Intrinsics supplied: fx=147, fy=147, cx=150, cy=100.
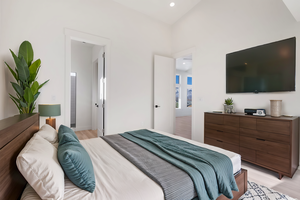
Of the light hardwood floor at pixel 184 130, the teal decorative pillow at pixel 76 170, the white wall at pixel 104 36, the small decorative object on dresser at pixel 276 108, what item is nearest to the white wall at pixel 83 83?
the white wall at pixel 104 36

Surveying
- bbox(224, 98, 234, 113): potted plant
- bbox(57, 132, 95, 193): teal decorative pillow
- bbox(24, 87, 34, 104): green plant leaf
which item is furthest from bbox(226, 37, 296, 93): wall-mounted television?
bbox(24, 87, 34, 104): green plant leaf

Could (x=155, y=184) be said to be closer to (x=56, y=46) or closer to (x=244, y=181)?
(x=244, y=181)

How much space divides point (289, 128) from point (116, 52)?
11.7 ft

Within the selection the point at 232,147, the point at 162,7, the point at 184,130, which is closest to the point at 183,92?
the point at 184,130

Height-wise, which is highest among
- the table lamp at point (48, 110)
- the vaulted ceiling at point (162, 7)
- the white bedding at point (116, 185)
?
the vaulted ceiling at point (162, 7)

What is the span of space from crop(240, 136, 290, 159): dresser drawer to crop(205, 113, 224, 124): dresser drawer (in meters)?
0.46

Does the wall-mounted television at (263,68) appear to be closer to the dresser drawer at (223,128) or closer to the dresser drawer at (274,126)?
the dresser drawer at (274,126)

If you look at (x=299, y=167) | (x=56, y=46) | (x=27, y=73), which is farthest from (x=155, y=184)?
(x=56, y=46)

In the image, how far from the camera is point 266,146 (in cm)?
225

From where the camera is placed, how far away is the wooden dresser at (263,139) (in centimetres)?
205

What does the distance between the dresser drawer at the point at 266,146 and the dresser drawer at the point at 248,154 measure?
0.06 meters

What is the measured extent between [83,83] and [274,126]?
17.0ft

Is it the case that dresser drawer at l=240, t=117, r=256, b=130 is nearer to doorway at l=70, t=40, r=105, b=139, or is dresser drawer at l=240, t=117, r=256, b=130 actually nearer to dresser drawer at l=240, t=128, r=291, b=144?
dresser drawer at l=240, t=128, r=291, b=144

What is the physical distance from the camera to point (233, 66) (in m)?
3.12
